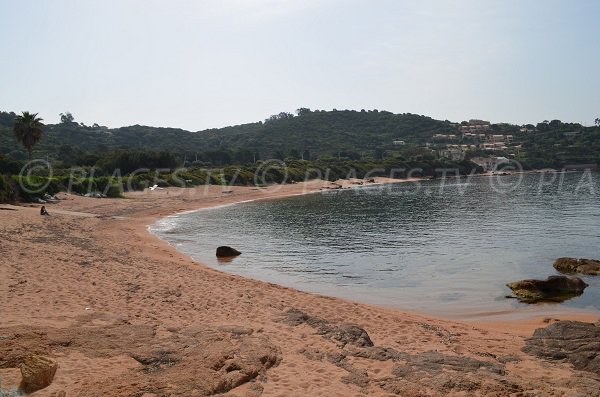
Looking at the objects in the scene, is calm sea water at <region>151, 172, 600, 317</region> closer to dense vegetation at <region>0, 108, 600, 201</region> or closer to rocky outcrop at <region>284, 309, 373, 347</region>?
rocky outcrop at <region>284, 309, 373, 347</region>

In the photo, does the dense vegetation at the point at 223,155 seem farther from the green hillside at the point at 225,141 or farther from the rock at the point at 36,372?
the rock at the point at 36,372

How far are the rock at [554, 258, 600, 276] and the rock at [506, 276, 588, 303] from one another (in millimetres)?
3616

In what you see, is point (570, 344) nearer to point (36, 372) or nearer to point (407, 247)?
point (36, 372)

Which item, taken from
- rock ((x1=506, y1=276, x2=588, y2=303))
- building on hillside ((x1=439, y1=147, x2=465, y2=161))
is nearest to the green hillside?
building on hillside ((x1=439, y1=147, x2=465, y2=161))

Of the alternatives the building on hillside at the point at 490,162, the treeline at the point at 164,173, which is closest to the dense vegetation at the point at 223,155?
the treeline at the point at 164,173

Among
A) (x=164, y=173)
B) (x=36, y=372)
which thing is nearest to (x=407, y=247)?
(x=36, y=372)

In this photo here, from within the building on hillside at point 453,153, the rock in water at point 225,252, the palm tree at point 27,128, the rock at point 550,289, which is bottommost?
the rock in water at point 225,252

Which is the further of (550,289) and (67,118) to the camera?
(67,118)

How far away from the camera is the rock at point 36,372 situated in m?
7.39

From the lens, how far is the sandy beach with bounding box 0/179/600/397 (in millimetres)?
8344

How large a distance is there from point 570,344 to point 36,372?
453 inches

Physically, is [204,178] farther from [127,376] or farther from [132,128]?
[132,128]

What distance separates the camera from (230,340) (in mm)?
10500

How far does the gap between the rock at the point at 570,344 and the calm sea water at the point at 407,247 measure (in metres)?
3.27
